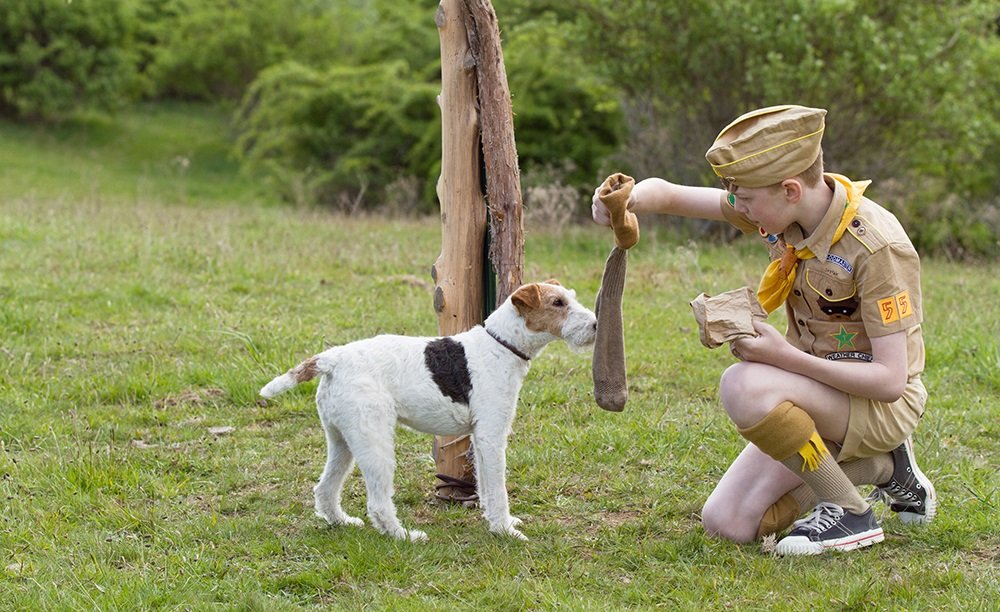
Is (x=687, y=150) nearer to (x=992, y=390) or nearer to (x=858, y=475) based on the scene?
(x=992, y=390)

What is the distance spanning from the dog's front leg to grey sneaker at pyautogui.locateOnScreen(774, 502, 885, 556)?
112 cm

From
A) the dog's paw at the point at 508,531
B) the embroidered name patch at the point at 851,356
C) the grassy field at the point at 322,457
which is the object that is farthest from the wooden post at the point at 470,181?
the embroidered name patch at the point at 851,356

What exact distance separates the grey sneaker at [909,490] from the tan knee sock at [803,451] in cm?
27

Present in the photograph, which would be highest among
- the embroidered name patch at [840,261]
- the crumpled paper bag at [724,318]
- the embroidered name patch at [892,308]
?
the embroidered name patch at [840,261]

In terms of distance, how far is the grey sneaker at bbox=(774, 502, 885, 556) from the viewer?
13.9ft

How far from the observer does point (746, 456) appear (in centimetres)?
464

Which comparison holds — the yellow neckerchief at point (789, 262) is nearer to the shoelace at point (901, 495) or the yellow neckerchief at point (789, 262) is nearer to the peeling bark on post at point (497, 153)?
the shoelace at point (901, 495)

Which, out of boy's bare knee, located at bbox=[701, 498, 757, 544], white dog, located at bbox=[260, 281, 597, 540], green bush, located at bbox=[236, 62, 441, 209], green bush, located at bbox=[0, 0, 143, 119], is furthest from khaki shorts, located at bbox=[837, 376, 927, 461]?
green bush, located at bbox=[0, 0, 143, 119]

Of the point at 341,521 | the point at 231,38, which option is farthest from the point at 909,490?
the point at 231,38

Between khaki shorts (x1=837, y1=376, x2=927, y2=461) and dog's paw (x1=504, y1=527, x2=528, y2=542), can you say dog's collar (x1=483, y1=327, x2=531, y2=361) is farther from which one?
khaki shorts (x1=837, y1=376, x2=927, y2=461)

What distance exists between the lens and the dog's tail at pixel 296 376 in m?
4.24

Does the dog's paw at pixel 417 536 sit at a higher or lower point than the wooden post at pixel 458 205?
lower

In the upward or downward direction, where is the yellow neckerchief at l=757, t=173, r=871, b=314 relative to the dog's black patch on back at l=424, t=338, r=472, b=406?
upward

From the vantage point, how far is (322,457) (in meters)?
5.55
